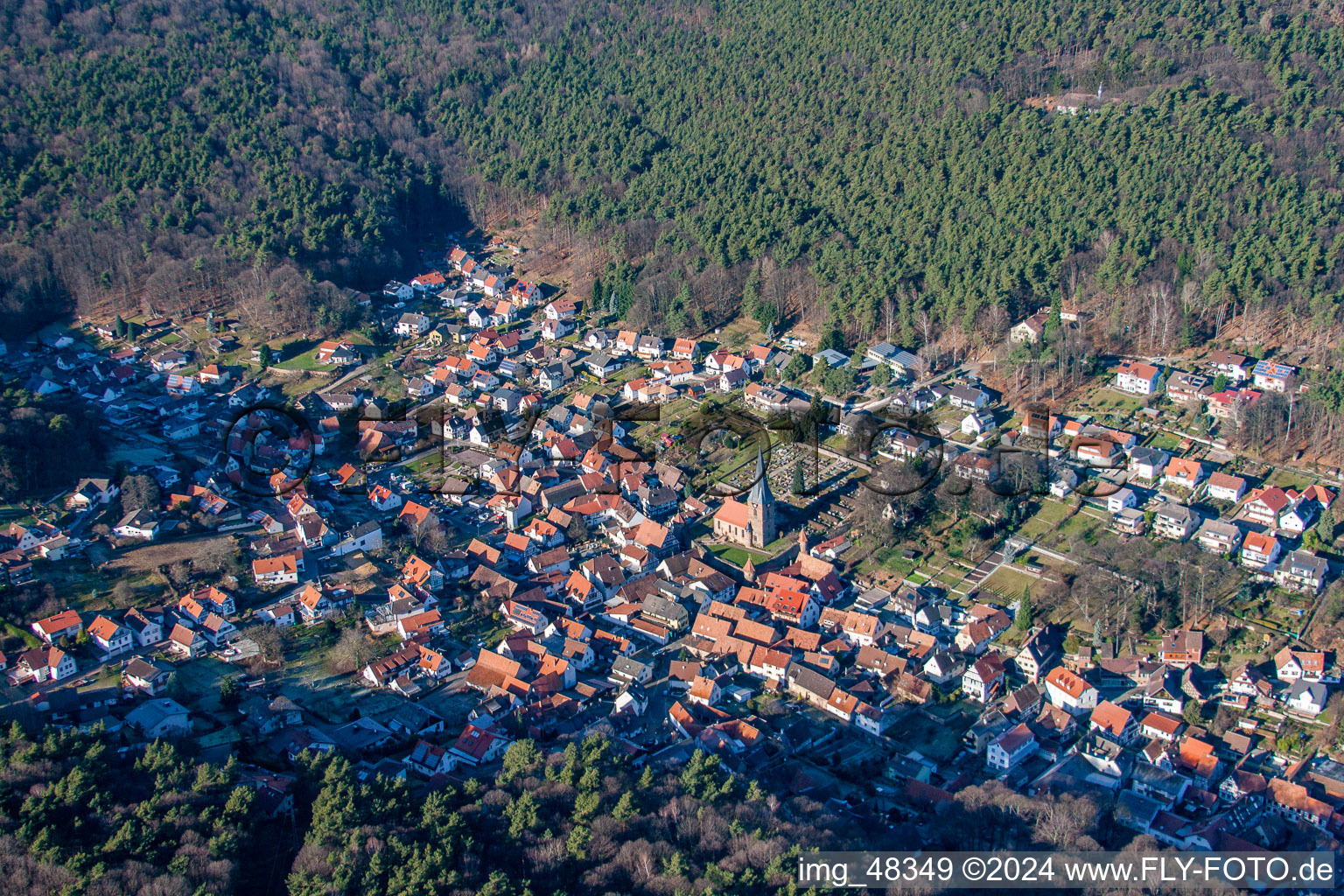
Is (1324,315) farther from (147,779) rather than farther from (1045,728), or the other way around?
(147,779)

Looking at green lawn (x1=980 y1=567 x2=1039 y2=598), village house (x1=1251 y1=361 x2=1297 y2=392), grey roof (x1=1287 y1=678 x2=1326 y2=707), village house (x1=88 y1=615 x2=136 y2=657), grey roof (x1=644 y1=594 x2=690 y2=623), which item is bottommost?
green lawn (x1=980 y1=567 x2=1039 y2=598)

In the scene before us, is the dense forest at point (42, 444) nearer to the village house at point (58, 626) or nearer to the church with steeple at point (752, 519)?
the village house at point (58, 626)

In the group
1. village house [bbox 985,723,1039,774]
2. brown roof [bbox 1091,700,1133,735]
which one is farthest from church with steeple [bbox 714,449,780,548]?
brown roof [bbox 1091,700,1133,735]

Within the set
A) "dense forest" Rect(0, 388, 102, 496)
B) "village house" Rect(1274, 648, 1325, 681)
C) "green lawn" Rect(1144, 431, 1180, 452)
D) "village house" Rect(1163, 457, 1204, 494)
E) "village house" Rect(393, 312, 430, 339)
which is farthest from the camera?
"village house" Rect(393, 312, 430, 339)

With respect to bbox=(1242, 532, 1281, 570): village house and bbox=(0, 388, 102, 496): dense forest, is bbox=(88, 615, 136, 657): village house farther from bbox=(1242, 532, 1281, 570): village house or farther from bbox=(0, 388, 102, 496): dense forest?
bbox=(1242, 532, 1281, 570): village house

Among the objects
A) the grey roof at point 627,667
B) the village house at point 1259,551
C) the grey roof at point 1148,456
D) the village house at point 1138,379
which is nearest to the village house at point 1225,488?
the grey roof at point 1148,456

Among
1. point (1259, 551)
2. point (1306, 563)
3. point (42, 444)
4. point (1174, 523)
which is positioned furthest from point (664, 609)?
point (42, 444)

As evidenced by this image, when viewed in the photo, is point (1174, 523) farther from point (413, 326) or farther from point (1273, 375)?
point (413, 326)
